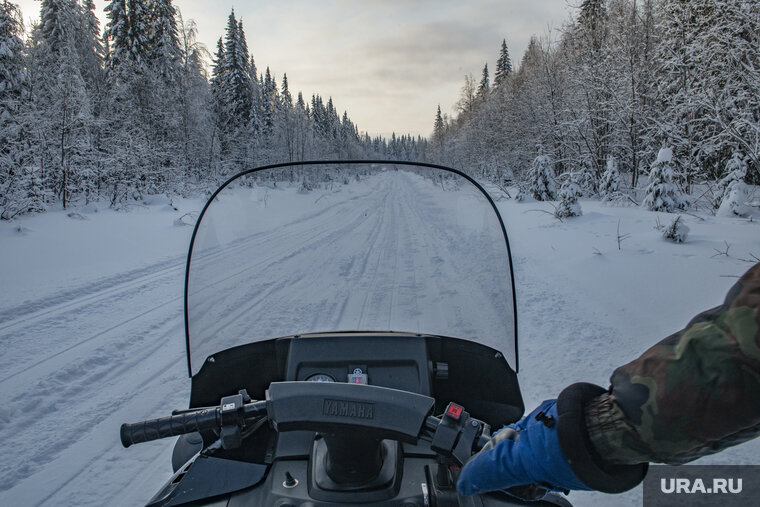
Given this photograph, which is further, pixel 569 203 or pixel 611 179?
pixel 611 179

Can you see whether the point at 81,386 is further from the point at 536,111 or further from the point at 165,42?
the point at 165,42

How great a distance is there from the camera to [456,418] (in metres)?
1.06

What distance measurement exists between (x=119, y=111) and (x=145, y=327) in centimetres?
2103

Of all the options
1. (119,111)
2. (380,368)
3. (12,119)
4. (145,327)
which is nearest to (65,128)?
(12,119)

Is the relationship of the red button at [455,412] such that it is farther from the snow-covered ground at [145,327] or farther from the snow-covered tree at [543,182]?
the snow-covered tree at [543,182]

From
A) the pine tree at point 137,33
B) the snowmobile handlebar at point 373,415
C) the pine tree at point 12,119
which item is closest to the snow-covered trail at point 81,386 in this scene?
the snowmobile handlebar at point 373,415

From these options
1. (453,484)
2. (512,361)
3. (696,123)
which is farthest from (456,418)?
(696,123)

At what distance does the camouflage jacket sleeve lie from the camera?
0.74 meters

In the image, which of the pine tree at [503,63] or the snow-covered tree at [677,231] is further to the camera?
the pine tree at [503,63]

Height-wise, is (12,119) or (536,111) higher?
(536,111)

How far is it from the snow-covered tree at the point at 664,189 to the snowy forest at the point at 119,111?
60.1ft

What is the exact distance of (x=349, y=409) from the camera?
1.06 metres

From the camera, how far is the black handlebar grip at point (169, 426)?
1214 millimetres

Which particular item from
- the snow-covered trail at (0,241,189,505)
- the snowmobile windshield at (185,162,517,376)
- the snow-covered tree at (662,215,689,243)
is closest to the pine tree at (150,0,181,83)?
the snow-covered trail at (0,241,189,505)
